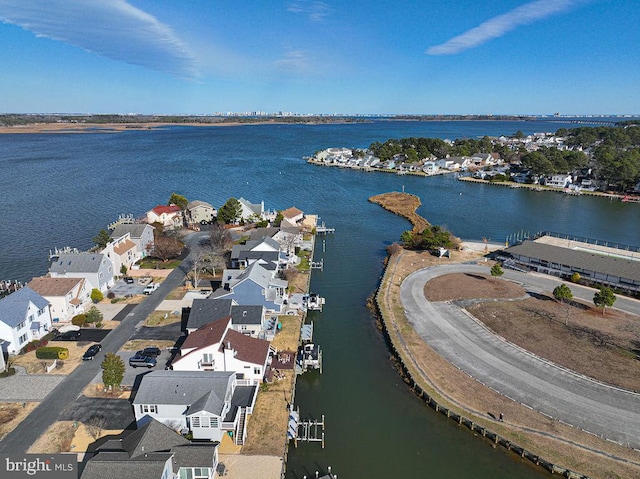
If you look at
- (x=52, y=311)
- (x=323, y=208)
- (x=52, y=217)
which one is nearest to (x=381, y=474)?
(x=52, y=311)

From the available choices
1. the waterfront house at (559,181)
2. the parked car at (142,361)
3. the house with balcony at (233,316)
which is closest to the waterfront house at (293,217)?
the house with balcony at (233,316)

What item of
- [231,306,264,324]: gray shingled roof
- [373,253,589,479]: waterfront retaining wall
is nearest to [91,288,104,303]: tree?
[231,306,264,324]: gray shingled roof

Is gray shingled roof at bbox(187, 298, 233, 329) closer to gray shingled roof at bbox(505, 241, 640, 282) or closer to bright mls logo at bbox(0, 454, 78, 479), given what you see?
bright mls logo at bbox(0, 454, 78, 479)

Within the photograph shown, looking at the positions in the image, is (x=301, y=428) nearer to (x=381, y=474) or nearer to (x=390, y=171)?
(x=381, y=474)

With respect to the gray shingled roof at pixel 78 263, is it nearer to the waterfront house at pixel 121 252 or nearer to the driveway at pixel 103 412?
the waterfront house at pixel 121 252

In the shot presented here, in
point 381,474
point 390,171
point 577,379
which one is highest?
point 390,171

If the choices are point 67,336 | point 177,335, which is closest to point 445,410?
point 177,335

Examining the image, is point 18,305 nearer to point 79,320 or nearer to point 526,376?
point 79,320
